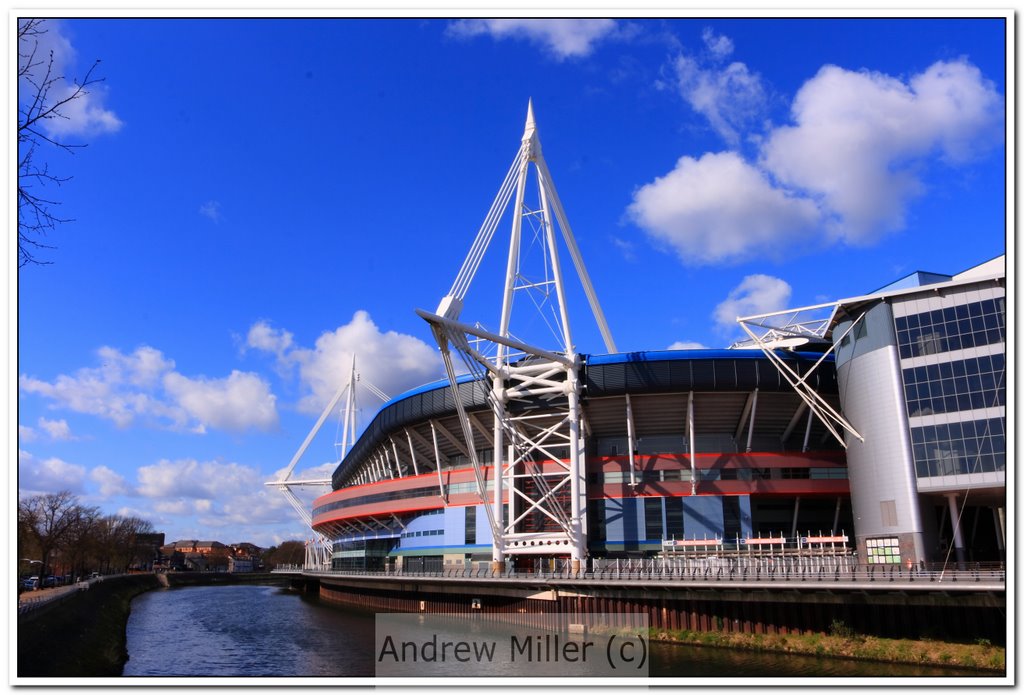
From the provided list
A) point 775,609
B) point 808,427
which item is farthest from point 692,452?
point 775,609

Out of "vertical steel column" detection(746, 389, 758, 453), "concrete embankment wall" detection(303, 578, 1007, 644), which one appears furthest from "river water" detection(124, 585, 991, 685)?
"vertical steel column" detection(746, 389, 758, 453)

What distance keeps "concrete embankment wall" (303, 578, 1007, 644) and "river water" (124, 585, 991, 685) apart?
2217 mm

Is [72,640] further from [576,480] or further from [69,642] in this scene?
[576,480]

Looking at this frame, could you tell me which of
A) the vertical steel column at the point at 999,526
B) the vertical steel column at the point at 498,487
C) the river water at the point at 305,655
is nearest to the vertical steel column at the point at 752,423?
the vertical steel column at the point at 999,526

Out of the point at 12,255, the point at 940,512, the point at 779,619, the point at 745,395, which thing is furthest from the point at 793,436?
the point at 12,255

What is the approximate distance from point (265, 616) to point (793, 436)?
5091 centimetres

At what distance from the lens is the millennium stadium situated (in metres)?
43.2

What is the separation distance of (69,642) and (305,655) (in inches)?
456

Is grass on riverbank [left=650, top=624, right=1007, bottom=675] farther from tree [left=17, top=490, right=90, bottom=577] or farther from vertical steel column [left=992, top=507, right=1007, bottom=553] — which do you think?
tree [left=17, top=490, right=90, bottom=577]

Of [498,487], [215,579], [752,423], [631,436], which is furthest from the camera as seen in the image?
[215,579]

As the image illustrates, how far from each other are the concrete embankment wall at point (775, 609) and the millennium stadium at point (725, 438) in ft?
14.9

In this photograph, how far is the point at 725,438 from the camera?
6500 cm

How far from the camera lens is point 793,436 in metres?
64.6

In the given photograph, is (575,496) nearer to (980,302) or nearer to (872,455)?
(872,455)
